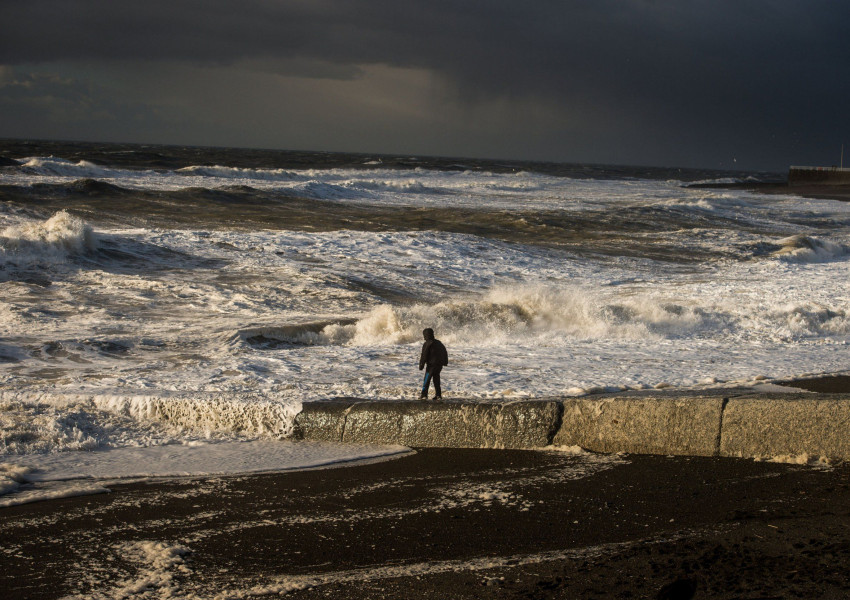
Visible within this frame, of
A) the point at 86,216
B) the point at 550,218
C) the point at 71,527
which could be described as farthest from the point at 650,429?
the point at 550,218

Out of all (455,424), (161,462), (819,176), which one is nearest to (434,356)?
(455,424)

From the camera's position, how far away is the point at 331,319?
10758mm

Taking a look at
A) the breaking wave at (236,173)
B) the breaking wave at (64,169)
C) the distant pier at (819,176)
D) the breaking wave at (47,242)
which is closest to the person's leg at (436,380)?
the breaking wave at (47,242)

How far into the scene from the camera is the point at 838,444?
4.92m

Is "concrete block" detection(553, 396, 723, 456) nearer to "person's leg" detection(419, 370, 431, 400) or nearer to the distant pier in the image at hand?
"person's leg" detection(419, 370, 431, 400)

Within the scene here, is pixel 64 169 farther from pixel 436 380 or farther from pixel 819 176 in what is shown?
pixel 819 176

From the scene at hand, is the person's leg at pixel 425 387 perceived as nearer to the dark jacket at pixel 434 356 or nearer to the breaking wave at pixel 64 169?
the dark jacket at pixel 434 356

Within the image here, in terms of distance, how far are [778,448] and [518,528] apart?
79.9 inches

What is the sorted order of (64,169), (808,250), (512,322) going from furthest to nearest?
(64,169)
(808,250)
(512,322)

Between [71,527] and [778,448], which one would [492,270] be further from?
[71,527]

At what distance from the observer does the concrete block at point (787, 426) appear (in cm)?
494

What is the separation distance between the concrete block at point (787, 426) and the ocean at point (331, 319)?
1566 mm

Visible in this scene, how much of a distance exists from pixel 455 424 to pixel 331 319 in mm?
5286

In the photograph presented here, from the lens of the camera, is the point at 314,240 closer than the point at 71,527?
No
